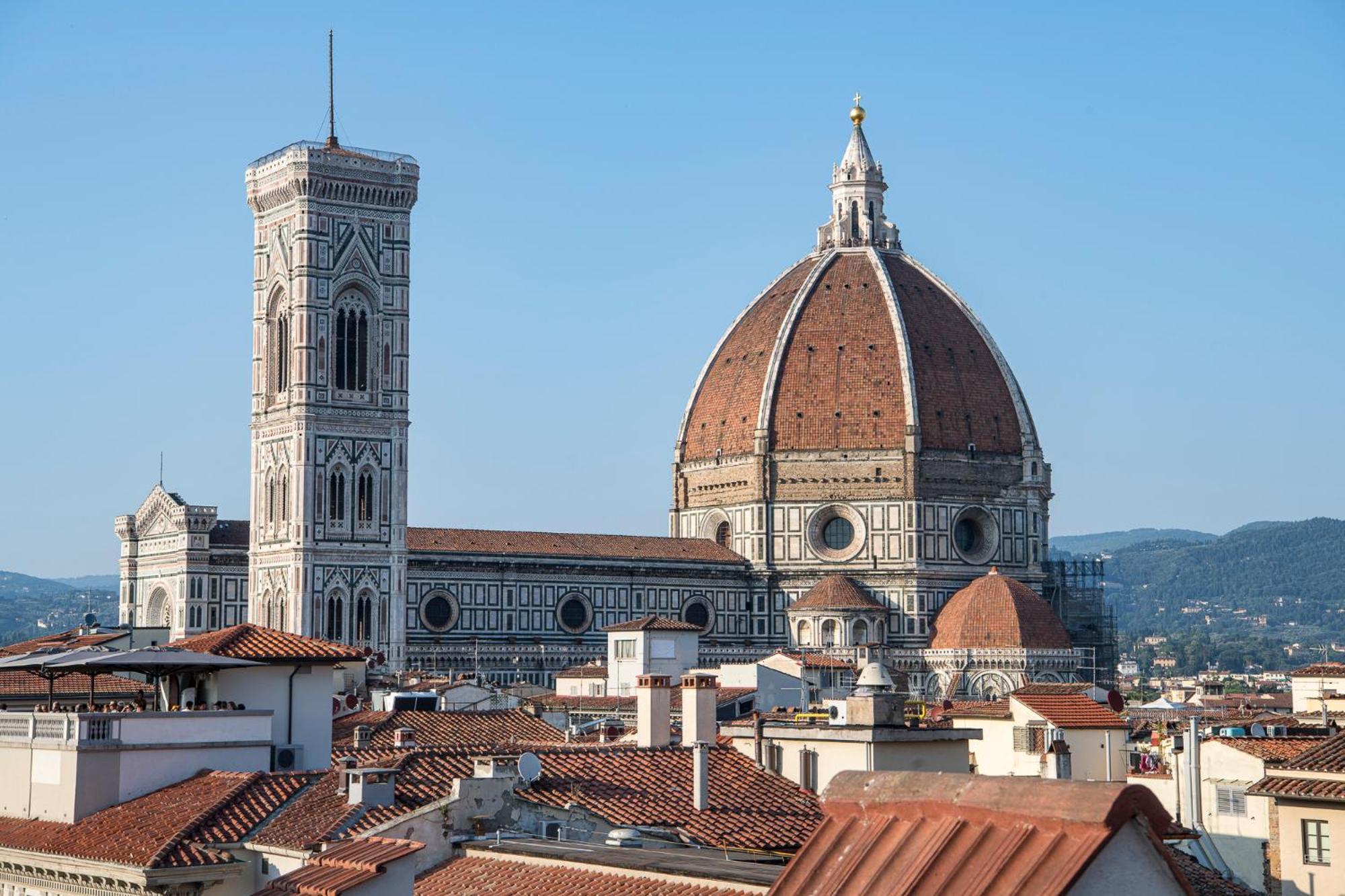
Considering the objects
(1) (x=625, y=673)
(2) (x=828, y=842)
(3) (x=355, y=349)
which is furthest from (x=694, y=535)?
(2) (x=828, y=842)

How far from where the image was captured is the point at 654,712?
1131 inches

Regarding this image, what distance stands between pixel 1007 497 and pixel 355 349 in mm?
32252

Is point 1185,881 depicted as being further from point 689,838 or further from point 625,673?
point 625,673

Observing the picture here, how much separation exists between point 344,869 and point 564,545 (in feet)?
262

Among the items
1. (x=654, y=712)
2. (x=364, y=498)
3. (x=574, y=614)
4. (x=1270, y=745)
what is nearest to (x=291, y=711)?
(x=654, y=712)

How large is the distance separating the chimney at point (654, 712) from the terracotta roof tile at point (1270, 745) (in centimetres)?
764

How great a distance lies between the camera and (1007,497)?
102500 mm

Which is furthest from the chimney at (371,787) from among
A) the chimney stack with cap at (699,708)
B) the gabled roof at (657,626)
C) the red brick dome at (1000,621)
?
the red brick dome at (1000,621)

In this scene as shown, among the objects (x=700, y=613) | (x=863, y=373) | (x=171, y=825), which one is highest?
(x=863, y=373)

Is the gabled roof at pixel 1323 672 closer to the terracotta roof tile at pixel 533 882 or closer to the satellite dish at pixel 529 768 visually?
the satellite dish at pixel 529 768

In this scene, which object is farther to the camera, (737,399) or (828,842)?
(737,399)

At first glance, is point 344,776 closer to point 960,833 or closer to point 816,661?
point 960,833

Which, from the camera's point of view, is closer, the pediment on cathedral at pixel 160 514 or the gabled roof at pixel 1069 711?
the gabled roof at pixel 1069 711

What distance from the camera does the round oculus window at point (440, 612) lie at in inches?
3474
